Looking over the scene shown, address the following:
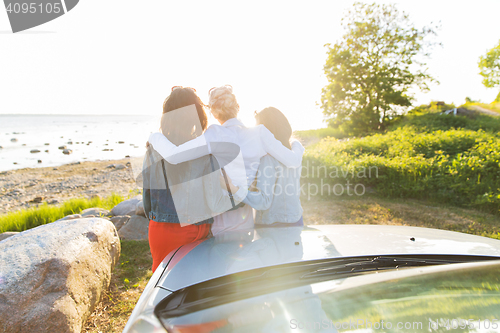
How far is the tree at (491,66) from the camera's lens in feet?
103

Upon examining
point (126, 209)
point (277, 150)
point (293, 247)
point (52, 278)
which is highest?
point (277, 150)

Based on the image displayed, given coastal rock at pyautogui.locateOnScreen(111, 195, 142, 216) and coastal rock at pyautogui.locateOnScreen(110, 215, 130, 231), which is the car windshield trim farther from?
coastal rock at pyautogui.locateOnScreen(111, 195, 142, 216)

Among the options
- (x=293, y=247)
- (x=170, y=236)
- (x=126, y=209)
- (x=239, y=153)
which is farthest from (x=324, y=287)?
(x=126, y=209)

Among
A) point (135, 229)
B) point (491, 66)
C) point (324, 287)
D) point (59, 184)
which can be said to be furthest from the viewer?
point (491, 66)

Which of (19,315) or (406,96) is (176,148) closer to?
(19,315)

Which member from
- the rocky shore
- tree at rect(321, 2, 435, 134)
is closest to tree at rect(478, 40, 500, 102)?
tree at rect(321, 2, 435, 134)

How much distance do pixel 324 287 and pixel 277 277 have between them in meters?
0.25

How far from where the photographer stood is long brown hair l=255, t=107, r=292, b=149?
289cm

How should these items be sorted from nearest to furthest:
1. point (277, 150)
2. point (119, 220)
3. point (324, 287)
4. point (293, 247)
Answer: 1. point (324, 287)
2. point (293, 247)
3. point (277, 150)
4. point (119, 220)

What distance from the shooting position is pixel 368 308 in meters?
1.23

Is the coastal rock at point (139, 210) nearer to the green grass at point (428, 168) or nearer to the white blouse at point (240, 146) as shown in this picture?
the white blouse at point (240, 146)

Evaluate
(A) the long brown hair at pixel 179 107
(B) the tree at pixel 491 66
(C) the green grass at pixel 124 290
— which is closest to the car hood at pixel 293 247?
(A) the long brown hair at pixel 179 107

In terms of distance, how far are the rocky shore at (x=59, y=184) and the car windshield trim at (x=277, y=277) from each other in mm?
9030

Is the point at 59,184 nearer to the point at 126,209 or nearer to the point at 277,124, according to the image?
the point at 126,209
